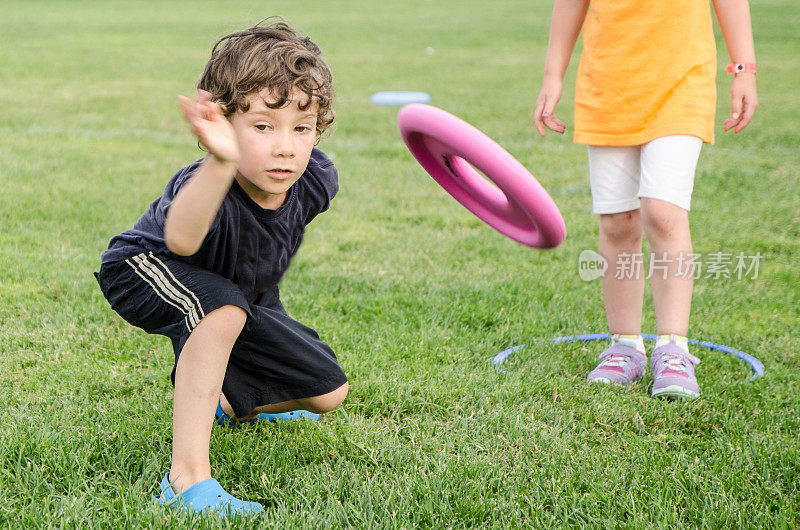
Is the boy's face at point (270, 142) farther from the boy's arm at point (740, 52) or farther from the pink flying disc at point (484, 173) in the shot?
the boy's arm at point (740, 52)

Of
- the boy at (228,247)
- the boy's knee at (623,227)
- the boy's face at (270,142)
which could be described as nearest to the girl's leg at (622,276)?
the boy's knee at (623,227)

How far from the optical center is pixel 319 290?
4098mm

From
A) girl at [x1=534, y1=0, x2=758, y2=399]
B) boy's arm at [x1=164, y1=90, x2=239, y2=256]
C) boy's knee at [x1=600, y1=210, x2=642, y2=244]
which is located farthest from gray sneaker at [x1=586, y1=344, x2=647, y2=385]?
boy's arm at [x1=164, y1=90, x2=239, y2=256]

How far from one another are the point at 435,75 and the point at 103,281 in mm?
10981

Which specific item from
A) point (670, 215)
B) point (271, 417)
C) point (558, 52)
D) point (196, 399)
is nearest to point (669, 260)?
point (670, 215)

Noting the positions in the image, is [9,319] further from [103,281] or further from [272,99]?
[272,99]

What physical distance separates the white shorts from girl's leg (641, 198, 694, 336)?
5 centimetres

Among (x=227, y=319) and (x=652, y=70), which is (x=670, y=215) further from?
(x=227, y=319)

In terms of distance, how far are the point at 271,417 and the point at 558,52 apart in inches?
70.7

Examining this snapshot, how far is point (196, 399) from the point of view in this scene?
2.26 meters

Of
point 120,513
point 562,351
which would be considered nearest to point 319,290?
point 562,351

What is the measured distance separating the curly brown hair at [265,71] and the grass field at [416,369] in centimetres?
48

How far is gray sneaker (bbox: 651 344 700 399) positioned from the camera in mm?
3000

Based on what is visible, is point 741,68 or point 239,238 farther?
point 741,68
